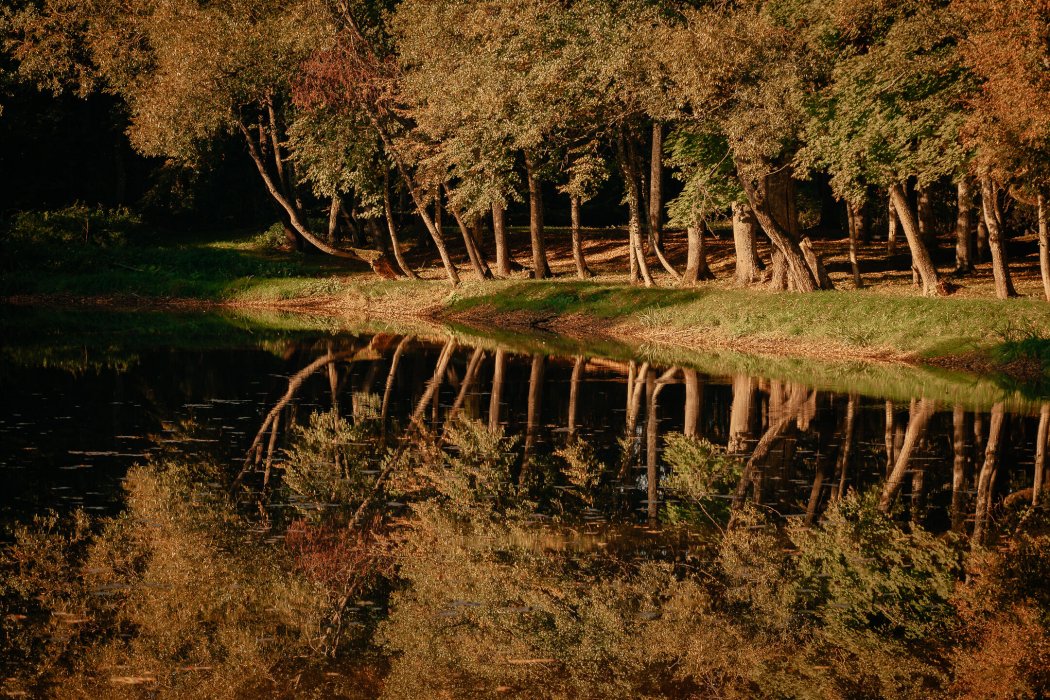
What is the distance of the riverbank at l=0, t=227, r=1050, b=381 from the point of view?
2472cm

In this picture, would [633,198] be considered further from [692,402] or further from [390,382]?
[692,402]

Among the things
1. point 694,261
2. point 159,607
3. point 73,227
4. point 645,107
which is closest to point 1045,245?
point 645,107

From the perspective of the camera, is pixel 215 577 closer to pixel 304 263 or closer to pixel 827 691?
pixel 827 691

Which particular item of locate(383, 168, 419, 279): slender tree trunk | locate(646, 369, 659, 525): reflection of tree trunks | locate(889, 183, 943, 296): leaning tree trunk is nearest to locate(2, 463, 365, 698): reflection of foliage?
locate(646, 369, 659, 525): reflection of tree trunks

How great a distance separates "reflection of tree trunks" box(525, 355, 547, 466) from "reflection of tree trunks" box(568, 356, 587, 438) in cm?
50

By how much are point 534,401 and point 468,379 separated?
3.07 m

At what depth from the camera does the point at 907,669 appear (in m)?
8.24

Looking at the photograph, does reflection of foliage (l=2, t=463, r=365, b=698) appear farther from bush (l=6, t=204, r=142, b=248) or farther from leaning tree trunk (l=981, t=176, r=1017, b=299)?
bush (l=6, t=204, r=142, b=248)

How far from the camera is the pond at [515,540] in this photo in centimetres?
810

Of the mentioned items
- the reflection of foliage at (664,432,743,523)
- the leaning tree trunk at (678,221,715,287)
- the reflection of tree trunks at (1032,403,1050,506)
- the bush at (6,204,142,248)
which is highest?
the bush at (6,204,142,248)

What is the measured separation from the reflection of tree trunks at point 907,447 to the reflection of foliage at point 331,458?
5644mm

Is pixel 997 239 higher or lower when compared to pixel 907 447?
higher

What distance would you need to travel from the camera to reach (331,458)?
48.4ft

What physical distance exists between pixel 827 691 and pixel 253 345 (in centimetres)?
2323
